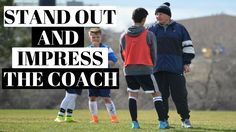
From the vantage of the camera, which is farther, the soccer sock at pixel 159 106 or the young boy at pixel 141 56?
the soccer sock at pixel 159 106

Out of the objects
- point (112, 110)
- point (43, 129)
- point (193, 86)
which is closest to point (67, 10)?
point (112, 110)

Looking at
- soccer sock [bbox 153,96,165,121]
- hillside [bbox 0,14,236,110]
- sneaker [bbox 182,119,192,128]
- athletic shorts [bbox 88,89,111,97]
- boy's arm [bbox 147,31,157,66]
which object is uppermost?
boy's arm [bbox 147,31,157,66]

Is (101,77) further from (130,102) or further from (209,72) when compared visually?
(209,72)

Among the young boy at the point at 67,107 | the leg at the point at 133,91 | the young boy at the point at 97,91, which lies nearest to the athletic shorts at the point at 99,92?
the young boy at the point at 97,91

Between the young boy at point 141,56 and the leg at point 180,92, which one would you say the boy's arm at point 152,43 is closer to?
Result: the young boy at point 141,56

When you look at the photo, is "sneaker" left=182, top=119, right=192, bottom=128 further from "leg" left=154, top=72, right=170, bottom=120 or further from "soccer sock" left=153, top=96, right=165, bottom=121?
"soccer sock" left=153, top=96, right=165, bottom=121

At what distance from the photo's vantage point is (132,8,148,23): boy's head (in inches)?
409

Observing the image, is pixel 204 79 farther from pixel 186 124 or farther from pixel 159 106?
pixel 159 106

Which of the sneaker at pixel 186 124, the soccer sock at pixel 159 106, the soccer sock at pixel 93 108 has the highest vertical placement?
the soccer sock at pixel 159 106

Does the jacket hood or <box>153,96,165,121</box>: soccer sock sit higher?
the jacket hood

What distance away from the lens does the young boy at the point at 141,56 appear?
10.3 metres

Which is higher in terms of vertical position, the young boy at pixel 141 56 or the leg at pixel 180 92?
the young boy at pixel 141 56

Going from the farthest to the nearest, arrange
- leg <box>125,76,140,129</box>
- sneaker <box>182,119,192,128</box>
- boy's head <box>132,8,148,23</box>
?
sneaker <box>182,119,192,128</box> → leg <box>125,76,140,129</box> → boy's head <box>132,8,148,23</box>

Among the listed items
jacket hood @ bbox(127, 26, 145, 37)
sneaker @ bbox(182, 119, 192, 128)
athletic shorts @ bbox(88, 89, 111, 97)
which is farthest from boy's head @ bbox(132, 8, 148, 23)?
athletic shorts @ bbox(88, 89, 111, 97)
